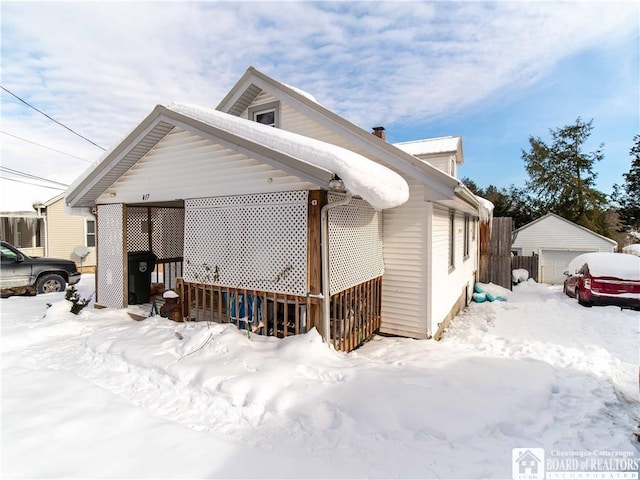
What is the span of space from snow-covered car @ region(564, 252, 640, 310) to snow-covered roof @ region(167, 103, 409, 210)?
341 inches

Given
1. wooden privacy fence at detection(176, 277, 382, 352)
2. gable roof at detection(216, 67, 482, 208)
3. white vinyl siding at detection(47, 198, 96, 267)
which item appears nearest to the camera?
wooden privacy fence at detection(176, 277, 382, 352)

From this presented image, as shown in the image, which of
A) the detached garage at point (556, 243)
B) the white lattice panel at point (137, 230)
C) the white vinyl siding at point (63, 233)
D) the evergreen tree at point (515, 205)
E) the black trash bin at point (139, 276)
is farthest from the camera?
the evergreen tree at point (515, 205)

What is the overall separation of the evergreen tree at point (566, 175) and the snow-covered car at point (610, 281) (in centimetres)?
2150

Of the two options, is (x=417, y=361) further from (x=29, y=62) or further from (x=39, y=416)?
(x=29, y=62)

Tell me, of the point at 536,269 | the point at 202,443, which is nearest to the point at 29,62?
the point at 202,443

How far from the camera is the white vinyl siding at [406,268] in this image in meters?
6.66

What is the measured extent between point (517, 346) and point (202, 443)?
6118mm

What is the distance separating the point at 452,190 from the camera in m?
6.10

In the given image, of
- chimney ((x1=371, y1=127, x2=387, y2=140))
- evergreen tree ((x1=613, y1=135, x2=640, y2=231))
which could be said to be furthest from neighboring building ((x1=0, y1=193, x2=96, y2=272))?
evergreen tree ((x1=613, y1=135, x2=640, y2=231))

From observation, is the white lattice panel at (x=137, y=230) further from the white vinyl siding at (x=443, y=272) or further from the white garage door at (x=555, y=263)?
the white garage door at (x=555, y=263)

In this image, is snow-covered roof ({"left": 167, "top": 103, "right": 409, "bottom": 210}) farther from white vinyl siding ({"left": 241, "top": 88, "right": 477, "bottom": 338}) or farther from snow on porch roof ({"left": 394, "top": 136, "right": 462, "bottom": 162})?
snow on porch roof ({"left": 394, "top": 136, "right": 462, "bottom": 162})

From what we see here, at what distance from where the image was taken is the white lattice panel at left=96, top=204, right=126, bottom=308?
772 centimetres
